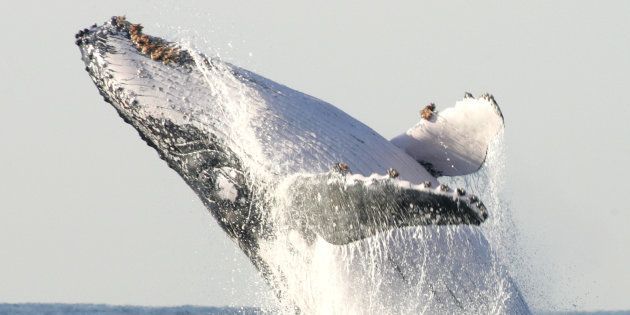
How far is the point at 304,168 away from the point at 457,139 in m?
1.52

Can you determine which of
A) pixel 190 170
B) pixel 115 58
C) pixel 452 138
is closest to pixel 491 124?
pixel 452 138

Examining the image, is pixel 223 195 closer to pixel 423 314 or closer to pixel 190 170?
pixel 190 170

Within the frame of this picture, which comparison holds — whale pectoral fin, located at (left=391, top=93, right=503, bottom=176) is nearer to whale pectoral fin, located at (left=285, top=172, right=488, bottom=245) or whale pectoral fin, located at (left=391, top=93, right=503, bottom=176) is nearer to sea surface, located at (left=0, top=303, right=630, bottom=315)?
whale pectoral fin, located at (left=285, top=172, right=488, bottom=245)

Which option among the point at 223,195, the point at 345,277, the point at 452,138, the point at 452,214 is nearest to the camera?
the point at 452,214

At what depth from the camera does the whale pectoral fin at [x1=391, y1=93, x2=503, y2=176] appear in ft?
30.0

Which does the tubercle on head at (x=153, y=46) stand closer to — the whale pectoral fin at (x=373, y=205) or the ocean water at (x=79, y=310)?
the whale pectoral fin at (x=373, y=205)

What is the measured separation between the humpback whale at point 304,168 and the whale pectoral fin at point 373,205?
1 centimetres

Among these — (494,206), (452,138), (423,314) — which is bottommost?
(423,314)

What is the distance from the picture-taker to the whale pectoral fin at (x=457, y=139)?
9133 mm

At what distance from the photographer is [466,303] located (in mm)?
8250

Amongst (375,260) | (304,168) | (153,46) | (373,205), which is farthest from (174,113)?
(373,205)

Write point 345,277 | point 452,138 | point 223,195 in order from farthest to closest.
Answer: point 452,138
point 223,195
point 345,277

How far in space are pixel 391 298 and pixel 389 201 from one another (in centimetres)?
128

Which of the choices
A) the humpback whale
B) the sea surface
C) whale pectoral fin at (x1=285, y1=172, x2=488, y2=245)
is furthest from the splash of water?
the sea surface
